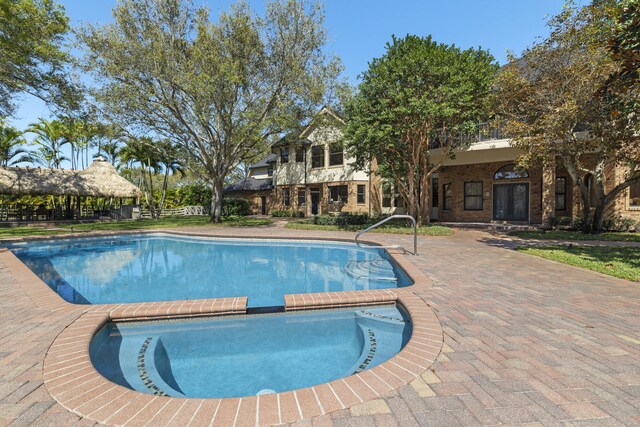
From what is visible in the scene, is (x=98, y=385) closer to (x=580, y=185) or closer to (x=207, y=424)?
(x=207, y=424)

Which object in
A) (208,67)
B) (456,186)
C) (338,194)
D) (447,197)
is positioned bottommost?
(447,197)

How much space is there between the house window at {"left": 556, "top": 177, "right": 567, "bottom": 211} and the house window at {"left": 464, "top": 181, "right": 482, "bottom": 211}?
13.2ft

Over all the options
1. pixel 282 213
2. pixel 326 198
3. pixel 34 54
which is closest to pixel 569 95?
pixel 326 198

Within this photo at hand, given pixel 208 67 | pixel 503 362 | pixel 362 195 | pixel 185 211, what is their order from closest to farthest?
1. pixel 503 362
2. pixel 208 67
3. pixel 362 195
4. pixel 185 211

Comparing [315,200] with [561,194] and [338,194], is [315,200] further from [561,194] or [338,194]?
[561,194]

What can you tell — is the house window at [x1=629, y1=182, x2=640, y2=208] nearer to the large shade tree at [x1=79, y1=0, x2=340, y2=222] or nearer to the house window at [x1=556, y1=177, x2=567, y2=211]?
the house window at [x1=556, y1=177, x2=567, y2=211]

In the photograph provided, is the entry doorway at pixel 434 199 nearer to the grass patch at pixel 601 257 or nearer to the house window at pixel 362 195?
the house window at pixel 362 195

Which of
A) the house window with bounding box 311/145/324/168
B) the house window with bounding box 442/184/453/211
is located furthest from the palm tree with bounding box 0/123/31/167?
the house window with bounding box 442/184/453/211

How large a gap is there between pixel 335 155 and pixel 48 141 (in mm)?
31267

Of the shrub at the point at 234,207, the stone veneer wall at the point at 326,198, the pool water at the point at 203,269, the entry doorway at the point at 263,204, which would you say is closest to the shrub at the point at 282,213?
the stone veneer wall at the point at 326,198

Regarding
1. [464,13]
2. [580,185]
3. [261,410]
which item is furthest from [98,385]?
[580,185]

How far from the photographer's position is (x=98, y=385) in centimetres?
254

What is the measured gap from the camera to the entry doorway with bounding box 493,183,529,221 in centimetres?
1828

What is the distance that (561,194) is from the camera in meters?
17.6
